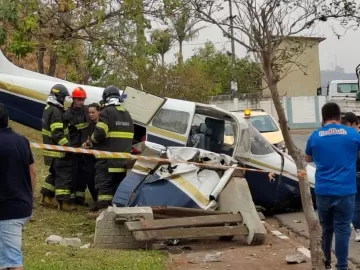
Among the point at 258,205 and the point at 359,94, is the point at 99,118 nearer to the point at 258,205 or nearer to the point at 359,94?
the point at 258,205

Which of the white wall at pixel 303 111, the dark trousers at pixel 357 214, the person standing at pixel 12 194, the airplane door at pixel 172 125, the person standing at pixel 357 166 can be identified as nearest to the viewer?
the person standing at pixel 12 194

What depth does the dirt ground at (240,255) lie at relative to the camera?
24.5ft

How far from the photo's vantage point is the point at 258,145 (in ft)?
36.7

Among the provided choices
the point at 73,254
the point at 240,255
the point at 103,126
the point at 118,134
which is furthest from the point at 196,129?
the point at 73,254

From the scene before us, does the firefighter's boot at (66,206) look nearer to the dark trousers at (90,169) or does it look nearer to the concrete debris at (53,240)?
the dark trousers at (90,169)

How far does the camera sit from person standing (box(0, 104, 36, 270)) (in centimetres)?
561

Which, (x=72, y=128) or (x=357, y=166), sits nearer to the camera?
(x=357, y=166)

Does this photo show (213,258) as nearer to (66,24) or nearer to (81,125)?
(81,125)

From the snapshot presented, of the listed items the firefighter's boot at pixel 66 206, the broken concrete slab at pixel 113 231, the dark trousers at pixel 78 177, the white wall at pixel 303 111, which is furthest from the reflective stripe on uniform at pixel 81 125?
the white wall at pixel 303 111

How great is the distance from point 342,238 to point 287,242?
2406mm

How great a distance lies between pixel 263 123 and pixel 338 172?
12126mm

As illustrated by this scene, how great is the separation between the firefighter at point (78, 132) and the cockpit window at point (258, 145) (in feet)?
9.11

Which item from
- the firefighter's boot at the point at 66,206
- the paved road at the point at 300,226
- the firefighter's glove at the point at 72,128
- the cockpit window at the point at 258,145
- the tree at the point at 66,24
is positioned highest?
the tree at the point at 66,24

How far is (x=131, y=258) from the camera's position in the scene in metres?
7.49
